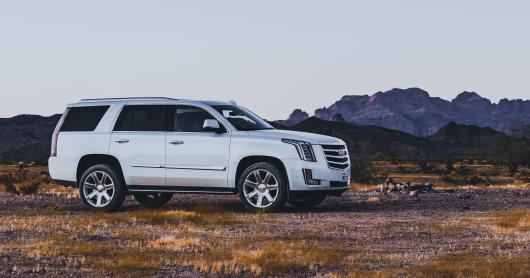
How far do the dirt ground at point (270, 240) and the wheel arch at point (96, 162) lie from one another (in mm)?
822

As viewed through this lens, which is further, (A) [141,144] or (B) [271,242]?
(A) [141,144]

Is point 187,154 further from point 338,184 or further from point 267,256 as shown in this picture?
point 267,256

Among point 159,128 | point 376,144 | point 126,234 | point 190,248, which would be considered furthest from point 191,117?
point 376,144

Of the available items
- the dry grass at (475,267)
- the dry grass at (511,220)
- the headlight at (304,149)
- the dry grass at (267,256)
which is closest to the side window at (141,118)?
the headlight at (304,149)

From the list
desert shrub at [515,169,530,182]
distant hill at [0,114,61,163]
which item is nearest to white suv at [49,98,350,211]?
desert shrub at [515,169,530,182]

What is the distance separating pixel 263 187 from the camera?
1559cm

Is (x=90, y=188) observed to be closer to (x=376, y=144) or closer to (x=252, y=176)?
(x=252, y=176)

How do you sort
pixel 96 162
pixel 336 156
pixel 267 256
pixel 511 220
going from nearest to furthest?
pixel 267 256, pixel 511 220, pixel 336 156, pixel 96 162

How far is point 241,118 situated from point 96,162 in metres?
3.07

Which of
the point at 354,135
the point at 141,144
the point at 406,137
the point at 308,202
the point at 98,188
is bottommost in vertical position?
the point at 308,202

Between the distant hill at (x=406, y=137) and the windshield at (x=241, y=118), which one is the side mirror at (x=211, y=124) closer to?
the windshield at (x=241, y=118)

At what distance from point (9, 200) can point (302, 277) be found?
12.7 m

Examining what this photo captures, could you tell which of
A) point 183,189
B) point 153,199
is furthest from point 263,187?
point 153,199

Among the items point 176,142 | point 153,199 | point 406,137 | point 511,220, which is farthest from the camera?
point 406,137
